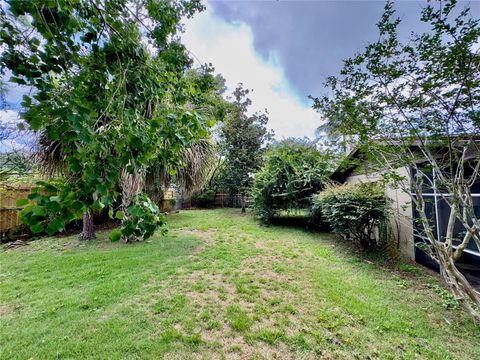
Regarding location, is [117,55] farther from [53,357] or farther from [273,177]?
[273,177]

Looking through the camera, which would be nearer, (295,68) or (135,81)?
(135,81)

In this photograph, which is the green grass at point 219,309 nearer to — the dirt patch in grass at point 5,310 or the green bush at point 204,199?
the dirt patch in grass at point 5,310

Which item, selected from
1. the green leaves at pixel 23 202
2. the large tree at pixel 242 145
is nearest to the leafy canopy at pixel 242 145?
the large tree at pixel 242 145

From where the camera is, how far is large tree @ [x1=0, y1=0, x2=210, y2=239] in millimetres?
1095

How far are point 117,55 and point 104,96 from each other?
342 millimetres

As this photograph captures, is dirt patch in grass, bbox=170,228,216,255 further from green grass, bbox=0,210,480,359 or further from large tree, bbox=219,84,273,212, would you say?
large tree, bbox=219,84,273,212

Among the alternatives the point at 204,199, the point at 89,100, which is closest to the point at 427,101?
the point at 89,100

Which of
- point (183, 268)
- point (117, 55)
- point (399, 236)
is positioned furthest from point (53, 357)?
point (399, 236)

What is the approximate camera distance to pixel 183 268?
13.7ft

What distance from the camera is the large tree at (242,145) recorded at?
13258 mm

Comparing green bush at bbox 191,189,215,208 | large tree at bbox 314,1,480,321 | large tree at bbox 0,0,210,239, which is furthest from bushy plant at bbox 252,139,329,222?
large tree at bbox 0,0,210,239

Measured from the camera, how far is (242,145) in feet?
44.0

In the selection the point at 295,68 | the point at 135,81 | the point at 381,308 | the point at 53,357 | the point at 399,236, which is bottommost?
the point at 53,357

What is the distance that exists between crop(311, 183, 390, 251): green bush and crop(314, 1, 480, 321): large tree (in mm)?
1904
